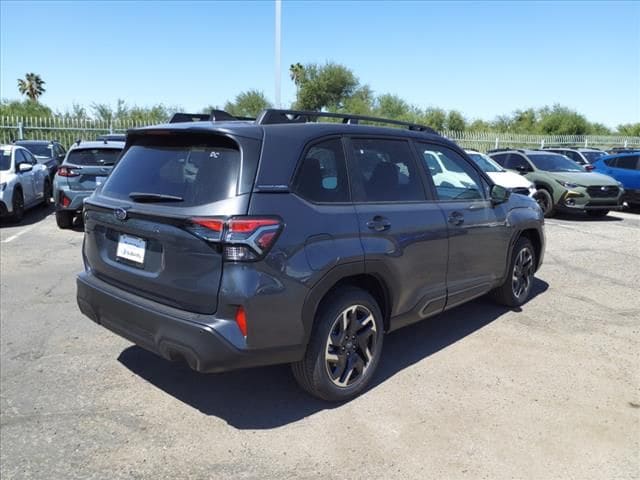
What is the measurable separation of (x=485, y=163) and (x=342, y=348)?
35.7 ft

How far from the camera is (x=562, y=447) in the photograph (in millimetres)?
3086

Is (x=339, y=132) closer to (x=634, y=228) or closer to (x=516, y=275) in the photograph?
(x=516, y=275)

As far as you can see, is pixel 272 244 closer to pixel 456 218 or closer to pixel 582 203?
pixel 456 218

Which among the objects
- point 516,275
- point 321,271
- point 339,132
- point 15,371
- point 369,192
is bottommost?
point 15,371

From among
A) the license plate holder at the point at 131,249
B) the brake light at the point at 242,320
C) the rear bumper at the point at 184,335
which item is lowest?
the rear bumper at the point at 184,335

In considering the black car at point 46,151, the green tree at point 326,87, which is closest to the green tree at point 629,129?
the green tree at point 326,87

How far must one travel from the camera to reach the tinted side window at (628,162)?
48.7 feet

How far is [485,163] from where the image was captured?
13.2 meters

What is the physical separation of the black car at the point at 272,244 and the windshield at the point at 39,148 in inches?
581

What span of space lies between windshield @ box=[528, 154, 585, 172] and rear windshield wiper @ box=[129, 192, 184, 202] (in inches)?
489

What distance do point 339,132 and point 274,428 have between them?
6.48ft

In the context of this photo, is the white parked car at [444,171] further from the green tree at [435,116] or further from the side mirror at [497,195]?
the green tree at [435,116]

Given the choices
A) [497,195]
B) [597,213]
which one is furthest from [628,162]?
[497,195]

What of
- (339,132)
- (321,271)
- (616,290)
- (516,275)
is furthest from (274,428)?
(616,290)
